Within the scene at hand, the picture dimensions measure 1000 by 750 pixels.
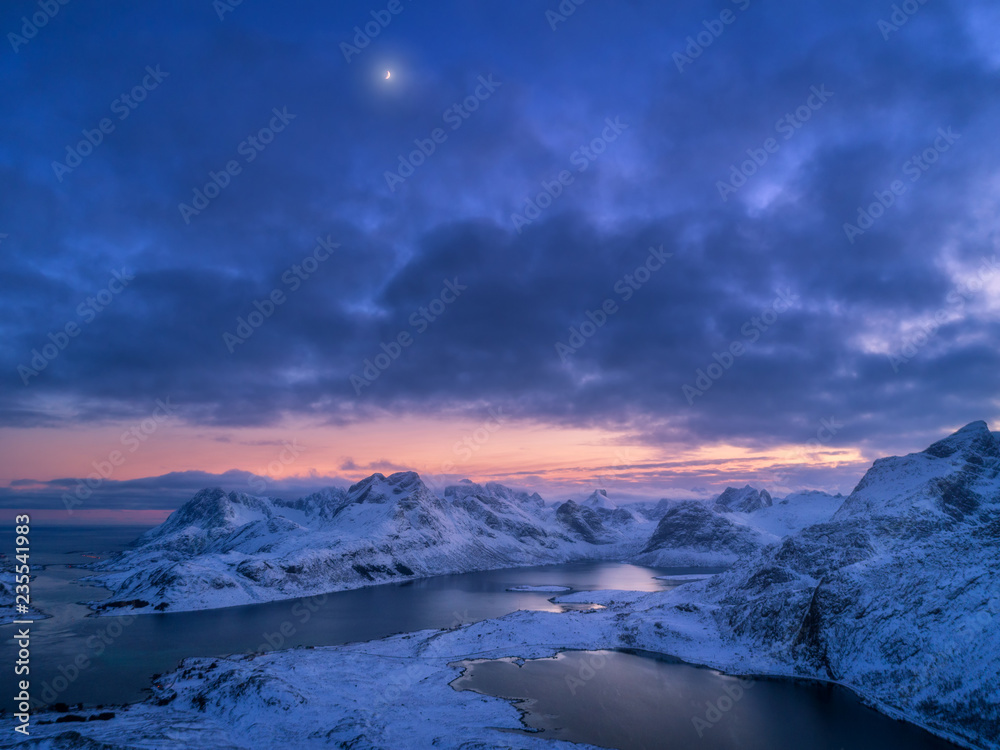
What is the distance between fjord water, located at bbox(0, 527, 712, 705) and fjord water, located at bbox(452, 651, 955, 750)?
35934 mm

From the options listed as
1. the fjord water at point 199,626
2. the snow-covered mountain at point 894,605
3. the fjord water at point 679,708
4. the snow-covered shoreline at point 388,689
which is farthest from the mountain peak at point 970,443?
the fjord water at point 679,708

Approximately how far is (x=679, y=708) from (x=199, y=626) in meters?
89.3

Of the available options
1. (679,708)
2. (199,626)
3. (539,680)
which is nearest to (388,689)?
(539,680)

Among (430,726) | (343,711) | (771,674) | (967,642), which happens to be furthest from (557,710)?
(967,642)

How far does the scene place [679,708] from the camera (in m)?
49.2

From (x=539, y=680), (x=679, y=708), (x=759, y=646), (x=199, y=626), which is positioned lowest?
(x=199, y=626)

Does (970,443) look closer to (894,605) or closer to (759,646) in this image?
(894,605)

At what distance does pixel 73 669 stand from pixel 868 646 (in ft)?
315

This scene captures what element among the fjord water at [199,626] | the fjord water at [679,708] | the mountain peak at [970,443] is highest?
the mountain peak at [970,443]

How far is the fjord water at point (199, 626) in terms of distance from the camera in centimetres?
6159

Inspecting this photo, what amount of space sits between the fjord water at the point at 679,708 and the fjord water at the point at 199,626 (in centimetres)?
3593

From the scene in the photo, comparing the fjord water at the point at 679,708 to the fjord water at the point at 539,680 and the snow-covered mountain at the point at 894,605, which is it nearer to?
the fjord water at the point at 539,680

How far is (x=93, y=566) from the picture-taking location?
19262cm

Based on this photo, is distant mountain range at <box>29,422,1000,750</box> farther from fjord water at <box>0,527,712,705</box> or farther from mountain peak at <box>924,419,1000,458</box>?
mountain peak at <box>924,419,1000,458</box>
